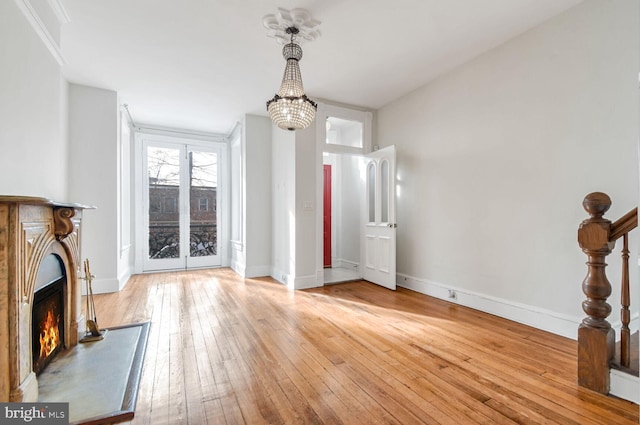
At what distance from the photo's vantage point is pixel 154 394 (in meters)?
1.77

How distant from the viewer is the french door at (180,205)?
5.57 metres

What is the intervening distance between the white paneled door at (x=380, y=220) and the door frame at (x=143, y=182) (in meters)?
3.07

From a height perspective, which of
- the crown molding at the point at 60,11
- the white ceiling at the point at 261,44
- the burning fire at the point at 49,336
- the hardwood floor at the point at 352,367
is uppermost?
the white ceiling at the point at 261,44

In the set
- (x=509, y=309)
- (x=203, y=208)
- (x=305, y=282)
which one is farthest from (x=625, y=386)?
(x=203, y=208)

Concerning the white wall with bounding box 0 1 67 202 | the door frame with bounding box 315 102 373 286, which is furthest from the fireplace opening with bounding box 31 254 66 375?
the door frame with bounding box 315 102 373 286

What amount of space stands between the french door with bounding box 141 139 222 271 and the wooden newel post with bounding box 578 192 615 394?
5.72 m

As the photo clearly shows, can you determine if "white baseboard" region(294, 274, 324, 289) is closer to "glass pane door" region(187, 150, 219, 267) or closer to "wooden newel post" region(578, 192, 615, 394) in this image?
"glass pane door" region(187, 150, 219, 267)

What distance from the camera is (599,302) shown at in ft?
5.93

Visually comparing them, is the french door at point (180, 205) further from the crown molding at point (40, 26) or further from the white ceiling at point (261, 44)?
the crown molding at point (40, 26)

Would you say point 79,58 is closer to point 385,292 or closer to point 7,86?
point 7,86

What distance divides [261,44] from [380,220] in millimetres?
2797

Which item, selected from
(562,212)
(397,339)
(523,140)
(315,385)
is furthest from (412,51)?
(315,385)

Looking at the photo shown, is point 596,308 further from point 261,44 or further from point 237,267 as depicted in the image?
point 237,267

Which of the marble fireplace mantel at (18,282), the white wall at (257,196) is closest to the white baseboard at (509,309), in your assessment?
the white wall at (257,196)
